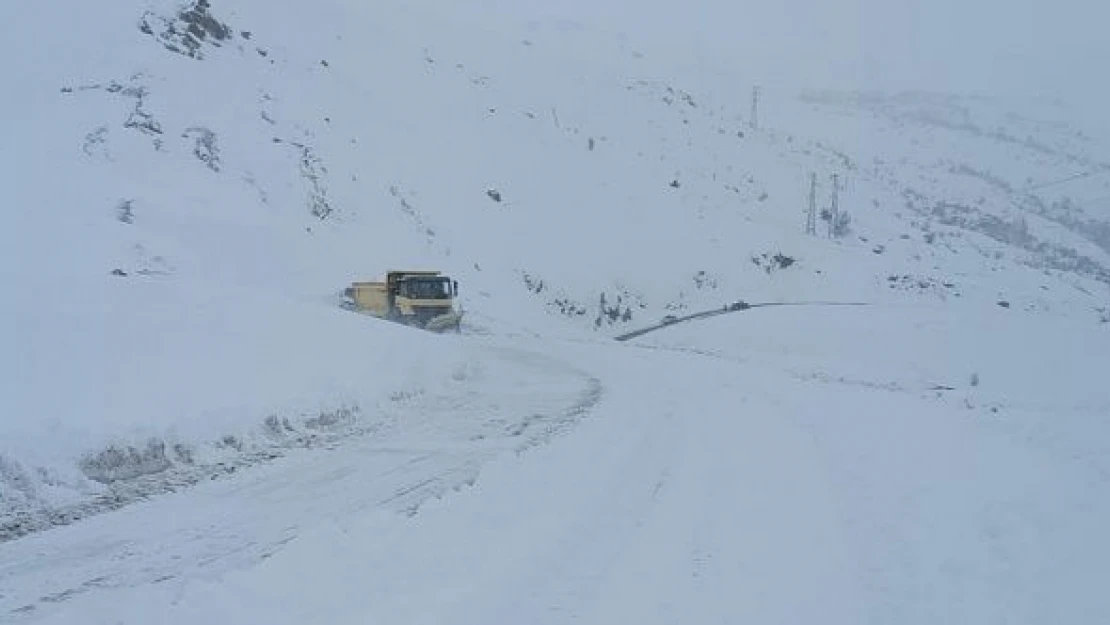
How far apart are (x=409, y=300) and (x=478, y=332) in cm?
398

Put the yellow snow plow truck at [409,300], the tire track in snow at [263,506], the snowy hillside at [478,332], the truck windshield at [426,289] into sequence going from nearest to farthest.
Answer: the tire track in snow at [263,506], the snowy hillside at [478,332], the yellow snow plow truck at [409,300], the truck windshield at [426,289]

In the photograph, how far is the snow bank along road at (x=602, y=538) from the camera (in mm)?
6773

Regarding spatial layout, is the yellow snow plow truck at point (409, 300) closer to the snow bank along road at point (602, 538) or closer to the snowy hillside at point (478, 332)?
the snowy hillside at point (478, 332)

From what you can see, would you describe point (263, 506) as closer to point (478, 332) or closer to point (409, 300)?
point (409, 300)

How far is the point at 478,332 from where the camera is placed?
128 ft

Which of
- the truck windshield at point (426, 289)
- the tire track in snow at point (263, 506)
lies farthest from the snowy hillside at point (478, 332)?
the truck windshield at point (426, 289)

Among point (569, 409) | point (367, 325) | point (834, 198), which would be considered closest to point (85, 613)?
point (569, 409)

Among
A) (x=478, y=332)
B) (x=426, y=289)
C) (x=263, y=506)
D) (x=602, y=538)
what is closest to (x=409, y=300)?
(x=426, y=289)

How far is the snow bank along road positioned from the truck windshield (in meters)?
22.3

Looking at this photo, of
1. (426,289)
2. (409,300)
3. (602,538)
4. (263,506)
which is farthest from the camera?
(426,289)

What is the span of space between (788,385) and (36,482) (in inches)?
659

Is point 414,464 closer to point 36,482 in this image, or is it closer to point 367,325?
point 36,482

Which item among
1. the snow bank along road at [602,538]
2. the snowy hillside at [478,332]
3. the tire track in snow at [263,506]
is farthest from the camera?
the snowy hillside at [478,332]

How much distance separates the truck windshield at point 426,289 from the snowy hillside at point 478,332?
12.8ft
